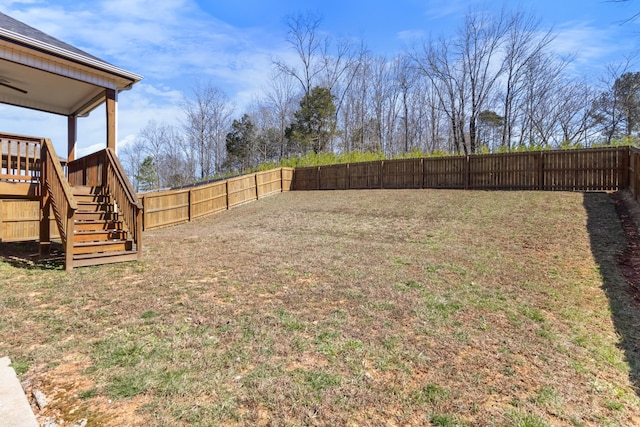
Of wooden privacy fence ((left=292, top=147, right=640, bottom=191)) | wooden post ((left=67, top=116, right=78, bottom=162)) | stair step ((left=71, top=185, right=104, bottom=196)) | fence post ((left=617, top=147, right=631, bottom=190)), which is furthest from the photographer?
wooden privacy fence ((left=292, top=147, right=640, bottom=191))

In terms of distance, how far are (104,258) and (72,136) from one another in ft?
17.4

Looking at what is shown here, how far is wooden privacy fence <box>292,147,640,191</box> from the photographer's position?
412 inches

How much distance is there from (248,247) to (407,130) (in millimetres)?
25342

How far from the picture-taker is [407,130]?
29266mm

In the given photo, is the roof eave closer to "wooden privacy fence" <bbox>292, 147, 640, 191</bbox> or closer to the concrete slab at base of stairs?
the concrete slab at base of stairs

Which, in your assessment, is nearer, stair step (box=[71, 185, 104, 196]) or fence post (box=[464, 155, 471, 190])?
stair step (box=[71, 185, 104, 196])

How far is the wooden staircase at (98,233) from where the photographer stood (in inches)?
218

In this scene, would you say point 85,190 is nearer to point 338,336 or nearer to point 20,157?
point 20,157

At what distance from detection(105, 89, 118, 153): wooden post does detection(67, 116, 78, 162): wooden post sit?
7.92 feet

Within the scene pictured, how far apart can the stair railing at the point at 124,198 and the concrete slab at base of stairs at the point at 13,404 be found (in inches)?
146

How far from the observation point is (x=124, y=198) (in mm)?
6074

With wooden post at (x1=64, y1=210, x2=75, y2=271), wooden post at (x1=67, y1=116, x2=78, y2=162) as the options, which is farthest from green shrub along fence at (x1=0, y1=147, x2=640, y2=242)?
wooden post at (x1=64, y1=210, x2=75, y2=271)

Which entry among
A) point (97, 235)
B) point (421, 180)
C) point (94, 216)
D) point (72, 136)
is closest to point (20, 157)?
point (94, 216)

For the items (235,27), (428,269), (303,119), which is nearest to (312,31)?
(303,119)
